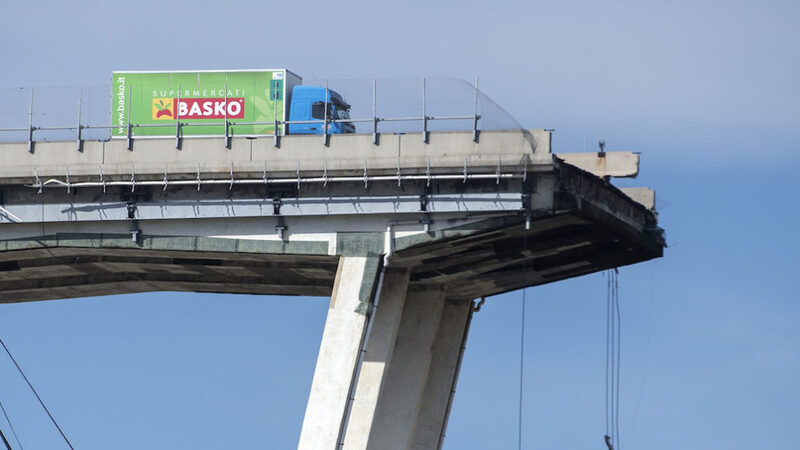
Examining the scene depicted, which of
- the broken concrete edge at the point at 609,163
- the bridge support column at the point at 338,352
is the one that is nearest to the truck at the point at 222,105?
the bridge support column at the point at 338,352

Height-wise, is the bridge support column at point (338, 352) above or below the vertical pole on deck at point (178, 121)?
below

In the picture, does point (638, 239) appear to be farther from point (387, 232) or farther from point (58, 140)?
point (58, 140)

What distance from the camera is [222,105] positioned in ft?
286

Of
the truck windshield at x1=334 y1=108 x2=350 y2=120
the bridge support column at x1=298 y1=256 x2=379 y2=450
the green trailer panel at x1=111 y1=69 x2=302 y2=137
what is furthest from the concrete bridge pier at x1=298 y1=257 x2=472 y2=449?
the green trailer panel at x1=111 y1=69 x2=302 y2=137

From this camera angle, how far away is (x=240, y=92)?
87.0 meters

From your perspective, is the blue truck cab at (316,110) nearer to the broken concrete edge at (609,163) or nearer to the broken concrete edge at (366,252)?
the broken concrete edge at (366,252)

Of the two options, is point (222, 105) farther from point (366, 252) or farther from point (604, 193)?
point (604, 193)

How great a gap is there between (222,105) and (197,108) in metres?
1.27

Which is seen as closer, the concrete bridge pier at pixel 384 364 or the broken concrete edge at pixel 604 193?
the broken concrete edge at pixel 604 193

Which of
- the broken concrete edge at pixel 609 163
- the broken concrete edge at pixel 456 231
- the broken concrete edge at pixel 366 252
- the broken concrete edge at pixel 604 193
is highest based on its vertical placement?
the broken concrete edge at pixel 609 163

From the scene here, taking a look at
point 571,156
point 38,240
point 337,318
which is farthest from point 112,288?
point 571,156

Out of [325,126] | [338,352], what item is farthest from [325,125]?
[338,352]

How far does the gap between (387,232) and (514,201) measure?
6.13m

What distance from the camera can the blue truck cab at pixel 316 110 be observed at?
86.9 metres
